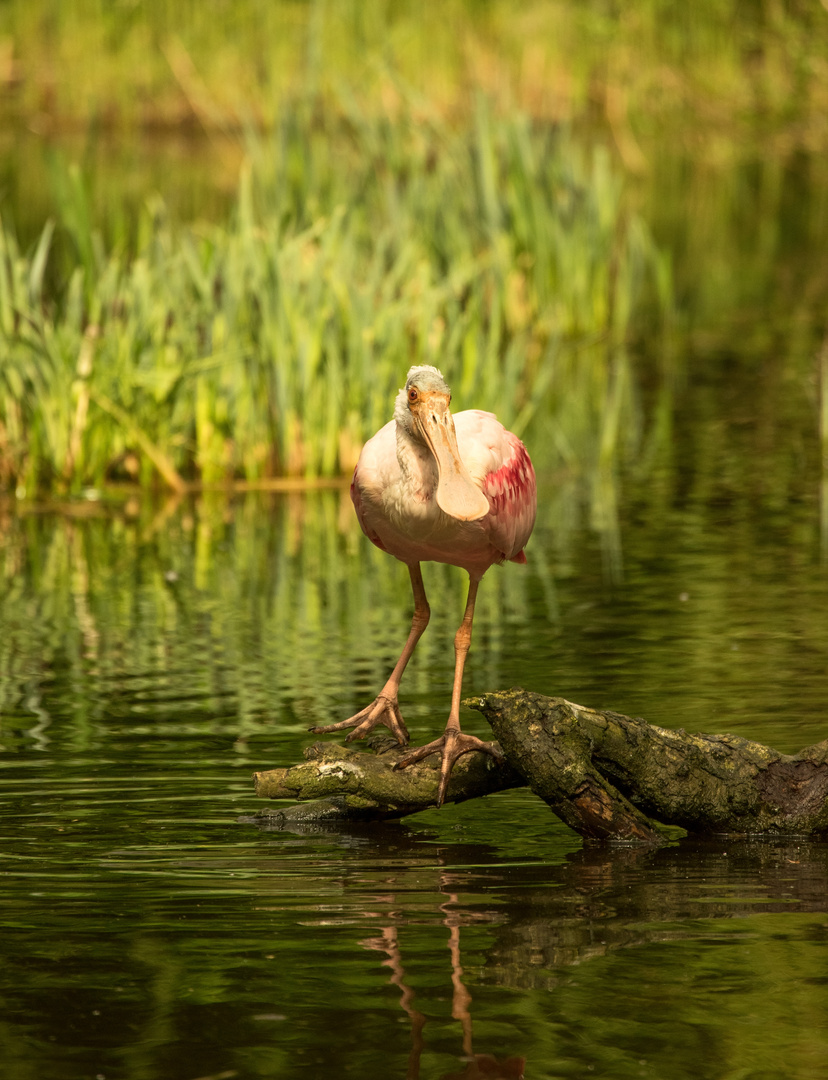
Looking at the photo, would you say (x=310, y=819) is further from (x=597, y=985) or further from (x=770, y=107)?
(x=770, y=107)

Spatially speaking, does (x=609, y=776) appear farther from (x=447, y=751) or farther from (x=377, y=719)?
(x=377, y=719)

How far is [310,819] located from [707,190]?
76.4ft

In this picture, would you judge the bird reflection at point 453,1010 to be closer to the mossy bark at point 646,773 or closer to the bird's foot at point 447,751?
the mossy bark at point 646,773

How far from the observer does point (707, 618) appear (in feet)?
27.0

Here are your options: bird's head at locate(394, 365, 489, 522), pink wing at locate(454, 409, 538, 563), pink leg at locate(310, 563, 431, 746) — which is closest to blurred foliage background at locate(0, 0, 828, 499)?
pink wing at locate(454, 409, 538, 563)

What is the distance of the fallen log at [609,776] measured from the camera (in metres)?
5.21

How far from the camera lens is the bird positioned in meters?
5.61

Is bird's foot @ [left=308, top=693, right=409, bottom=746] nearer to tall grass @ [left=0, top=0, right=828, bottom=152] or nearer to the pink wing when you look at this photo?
the pink wing

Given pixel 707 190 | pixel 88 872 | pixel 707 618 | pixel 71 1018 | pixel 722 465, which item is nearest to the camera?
pixel 71 1018

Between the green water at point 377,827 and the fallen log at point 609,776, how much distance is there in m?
0.10

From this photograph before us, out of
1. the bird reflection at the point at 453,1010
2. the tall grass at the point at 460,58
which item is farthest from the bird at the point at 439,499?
the tall grass at the point at 460,58

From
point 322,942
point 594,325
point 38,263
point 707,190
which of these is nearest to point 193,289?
point 38,263

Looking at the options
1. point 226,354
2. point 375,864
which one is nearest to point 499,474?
point 375,864

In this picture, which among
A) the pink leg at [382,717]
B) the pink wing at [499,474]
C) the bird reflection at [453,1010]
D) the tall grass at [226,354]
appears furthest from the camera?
the tall grass at [226,354]
